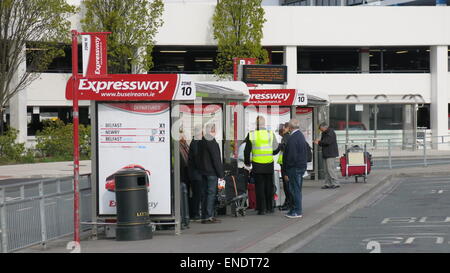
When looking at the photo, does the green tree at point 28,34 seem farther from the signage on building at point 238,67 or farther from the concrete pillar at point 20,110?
the signage on building at point 238,67

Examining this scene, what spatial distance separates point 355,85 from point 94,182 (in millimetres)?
37503

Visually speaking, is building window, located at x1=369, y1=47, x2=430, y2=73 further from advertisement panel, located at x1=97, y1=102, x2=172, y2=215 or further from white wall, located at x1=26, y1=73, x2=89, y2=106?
advertisement panel, located at x1=97, y1=102, x2=172, y2=215

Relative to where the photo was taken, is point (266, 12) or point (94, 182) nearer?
point (94, 182)

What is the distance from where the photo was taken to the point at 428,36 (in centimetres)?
5038

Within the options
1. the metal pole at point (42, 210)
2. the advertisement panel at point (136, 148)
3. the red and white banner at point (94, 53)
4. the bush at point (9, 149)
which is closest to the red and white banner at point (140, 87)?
the advertisement panel at point (136, 148)

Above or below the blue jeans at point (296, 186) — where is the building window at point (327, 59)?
above

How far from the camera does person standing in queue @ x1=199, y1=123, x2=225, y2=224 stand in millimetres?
16141

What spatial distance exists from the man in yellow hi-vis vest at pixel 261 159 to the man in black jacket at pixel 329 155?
649cm

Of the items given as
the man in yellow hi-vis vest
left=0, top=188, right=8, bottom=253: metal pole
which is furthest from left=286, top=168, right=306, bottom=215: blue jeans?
left=0, top=188, right=8, bottom=253: metal pole

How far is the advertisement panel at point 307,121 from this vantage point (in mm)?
27297

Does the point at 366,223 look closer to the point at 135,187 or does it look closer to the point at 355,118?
the point at 135,187

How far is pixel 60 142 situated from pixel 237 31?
38.3ft
